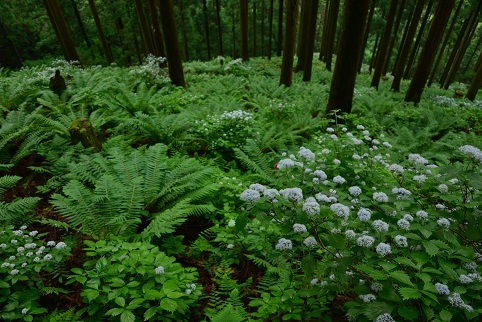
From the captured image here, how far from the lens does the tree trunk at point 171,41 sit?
8758mm

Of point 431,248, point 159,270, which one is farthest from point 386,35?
point 159,270

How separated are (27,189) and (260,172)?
3.95m

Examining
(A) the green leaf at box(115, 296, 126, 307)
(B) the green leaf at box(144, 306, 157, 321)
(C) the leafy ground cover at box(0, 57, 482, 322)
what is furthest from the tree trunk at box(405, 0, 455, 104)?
(A) the green leaf at box(115, 296, 126, 307)

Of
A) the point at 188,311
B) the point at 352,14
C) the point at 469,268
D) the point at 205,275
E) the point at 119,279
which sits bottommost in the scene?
the point at 205,275

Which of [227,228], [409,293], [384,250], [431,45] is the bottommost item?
[227,228]

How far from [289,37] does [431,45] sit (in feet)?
17.4

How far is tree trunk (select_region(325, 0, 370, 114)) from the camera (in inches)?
246

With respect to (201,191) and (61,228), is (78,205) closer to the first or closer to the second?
(61,228)

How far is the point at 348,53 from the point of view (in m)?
6.84

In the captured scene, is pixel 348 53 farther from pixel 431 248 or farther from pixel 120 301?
pixel 120 301

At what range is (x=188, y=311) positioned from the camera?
2.87m

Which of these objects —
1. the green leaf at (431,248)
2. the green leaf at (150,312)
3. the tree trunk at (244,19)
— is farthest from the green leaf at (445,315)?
the tree trunk at (244,19)

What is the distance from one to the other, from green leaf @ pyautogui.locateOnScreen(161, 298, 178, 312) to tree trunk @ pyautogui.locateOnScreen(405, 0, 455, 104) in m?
12.3

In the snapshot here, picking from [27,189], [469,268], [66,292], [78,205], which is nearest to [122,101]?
[27,189]
